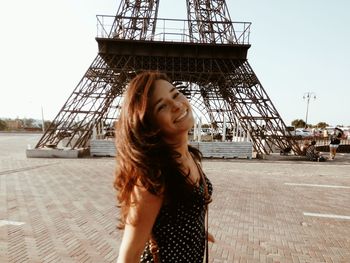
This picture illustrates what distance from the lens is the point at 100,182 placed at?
10477mm

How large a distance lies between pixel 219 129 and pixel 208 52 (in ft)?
38.2

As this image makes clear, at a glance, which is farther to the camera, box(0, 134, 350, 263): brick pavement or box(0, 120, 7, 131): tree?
box(0, 120, 7, 131): tree

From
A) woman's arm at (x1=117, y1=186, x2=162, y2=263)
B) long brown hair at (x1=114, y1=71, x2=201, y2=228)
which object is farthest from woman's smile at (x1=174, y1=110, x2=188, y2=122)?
woman's arm at (x1=117, y1=186, x2=162, y2=263)

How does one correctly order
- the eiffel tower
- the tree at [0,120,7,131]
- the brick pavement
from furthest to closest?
the tree at [0,120,7,131], the eiffel tower, the brick pavement

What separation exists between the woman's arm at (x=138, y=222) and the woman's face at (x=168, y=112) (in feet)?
0.98

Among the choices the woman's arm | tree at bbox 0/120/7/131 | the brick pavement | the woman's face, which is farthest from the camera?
tree at bbox 0/120/7/131

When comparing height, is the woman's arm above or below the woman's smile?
below

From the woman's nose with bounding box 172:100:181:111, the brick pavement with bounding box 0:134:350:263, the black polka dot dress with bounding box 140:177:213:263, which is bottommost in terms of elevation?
the brick pavement with bounding box 0:134:350:263

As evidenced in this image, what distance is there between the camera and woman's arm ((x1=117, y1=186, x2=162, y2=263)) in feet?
4.46

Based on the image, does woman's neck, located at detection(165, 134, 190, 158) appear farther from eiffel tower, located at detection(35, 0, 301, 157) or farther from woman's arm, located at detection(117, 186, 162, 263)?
eiffel tower, located at detection(35, 0, 301, 157)

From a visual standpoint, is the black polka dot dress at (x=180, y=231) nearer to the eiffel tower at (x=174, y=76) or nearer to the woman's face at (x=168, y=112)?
the woman's face at (x=168, y=112)

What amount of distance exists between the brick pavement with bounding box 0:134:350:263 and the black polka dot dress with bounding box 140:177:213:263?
3.40 m

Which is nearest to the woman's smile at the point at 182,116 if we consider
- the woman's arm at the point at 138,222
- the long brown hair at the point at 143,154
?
the long brown hair at the point at 143,154

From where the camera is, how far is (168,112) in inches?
58.8
